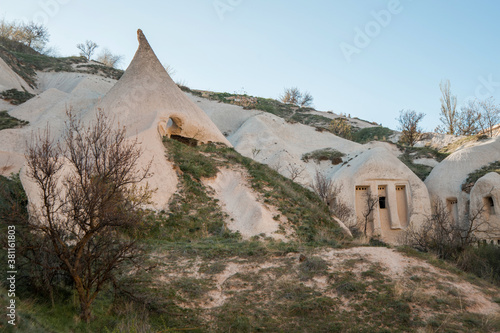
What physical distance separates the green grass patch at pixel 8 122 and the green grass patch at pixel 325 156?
60.6 ft

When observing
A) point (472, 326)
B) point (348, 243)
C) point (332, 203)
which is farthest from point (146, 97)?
point (472, 326)

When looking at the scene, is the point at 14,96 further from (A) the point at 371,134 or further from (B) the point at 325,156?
(A) the point at 371,134

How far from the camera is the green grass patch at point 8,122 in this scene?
17502 mm

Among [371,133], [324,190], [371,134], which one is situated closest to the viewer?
[324,190]

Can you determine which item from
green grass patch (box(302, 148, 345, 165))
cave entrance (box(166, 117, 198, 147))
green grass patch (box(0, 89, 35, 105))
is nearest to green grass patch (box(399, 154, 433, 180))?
green grass patch (box(302, 148, 345, 165))

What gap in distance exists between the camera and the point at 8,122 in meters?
17.8

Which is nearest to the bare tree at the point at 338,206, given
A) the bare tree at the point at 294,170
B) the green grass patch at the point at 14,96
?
the bare tree at the point at 294,170

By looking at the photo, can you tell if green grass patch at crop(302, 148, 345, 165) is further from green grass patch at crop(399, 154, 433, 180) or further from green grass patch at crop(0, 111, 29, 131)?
green grass patch at crop(0, 111, 29, 131)

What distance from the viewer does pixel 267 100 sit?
47.8m

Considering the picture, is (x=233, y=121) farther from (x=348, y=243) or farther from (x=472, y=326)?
(x=472, y=326)

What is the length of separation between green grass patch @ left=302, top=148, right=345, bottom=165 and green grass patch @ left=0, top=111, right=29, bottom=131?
1847 centimetres

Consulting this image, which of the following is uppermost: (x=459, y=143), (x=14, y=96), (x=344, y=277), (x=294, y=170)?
(x=14, y=96)

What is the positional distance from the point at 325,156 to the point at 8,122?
20.5 m

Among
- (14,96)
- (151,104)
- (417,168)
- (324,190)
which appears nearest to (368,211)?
(324,190)
